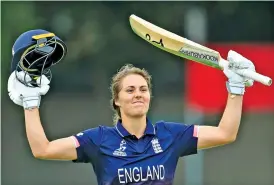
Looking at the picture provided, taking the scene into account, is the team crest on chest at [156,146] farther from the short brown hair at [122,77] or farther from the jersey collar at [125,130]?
the short brown hair at [122,77]

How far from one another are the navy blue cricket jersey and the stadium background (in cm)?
997

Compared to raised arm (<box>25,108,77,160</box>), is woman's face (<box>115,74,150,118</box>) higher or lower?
higher

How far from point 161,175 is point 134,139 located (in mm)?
259

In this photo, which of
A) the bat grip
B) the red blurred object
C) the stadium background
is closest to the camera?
the bat grip

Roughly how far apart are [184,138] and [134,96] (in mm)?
395

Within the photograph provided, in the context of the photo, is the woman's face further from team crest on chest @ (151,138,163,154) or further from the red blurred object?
the red blurred object

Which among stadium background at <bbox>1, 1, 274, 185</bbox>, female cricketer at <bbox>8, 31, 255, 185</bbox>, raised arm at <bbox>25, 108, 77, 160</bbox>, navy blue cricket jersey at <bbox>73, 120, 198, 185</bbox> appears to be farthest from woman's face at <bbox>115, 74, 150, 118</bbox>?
stadium background at <bbox>1, 1, 274, 185</bbox>

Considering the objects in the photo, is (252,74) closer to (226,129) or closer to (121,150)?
(226,129)

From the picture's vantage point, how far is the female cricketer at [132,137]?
5223mm

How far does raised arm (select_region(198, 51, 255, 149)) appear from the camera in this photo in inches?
208

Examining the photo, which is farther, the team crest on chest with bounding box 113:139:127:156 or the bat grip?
the team crest on chest with bounding box 113:139:127:156

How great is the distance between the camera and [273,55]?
1423 cm

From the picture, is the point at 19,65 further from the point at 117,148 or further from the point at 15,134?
the point at 15,134

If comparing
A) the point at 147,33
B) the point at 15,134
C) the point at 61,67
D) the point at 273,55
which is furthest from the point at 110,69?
the point at 147,33
